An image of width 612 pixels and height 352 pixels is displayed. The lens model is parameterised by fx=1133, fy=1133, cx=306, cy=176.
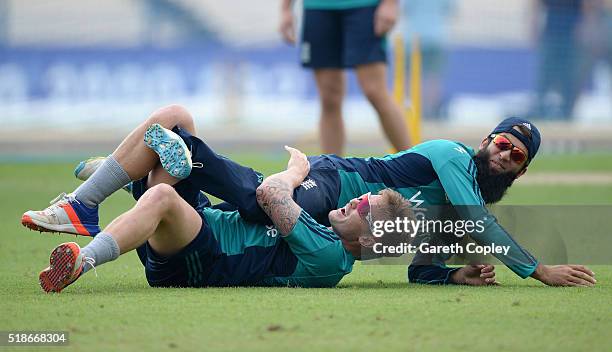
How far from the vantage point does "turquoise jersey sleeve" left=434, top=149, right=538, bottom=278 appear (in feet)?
17.4

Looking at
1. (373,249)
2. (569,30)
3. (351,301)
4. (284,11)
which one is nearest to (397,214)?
(373,249)

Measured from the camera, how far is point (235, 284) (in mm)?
5465

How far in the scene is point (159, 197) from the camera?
504cm

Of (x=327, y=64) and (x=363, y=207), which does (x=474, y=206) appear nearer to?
(x=363, y=207)

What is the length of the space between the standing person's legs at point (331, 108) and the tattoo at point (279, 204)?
163 inches

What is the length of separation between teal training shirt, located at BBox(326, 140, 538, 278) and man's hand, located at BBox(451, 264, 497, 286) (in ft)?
0.62

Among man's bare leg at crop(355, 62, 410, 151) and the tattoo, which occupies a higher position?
the tattoo

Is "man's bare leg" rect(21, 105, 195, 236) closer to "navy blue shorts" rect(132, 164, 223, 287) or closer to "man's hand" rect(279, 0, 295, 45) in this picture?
"navy blue shorts" rect(132, 164, 223, 287)

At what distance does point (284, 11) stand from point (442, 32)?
10.00m

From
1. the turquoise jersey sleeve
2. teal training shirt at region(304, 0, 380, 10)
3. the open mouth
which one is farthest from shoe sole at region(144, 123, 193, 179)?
teal training shirt at region(304, 0, 380, 10)

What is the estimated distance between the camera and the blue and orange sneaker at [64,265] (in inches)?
191

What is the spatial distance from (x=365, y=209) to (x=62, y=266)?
1448 mm

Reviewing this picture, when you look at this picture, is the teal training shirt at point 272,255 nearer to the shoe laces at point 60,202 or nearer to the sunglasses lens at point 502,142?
the shoe laces at point 60,202

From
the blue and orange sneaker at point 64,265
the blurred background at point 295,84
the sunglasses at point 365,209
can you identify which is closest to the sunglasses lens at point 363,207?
the sunglasses at point 365,209
